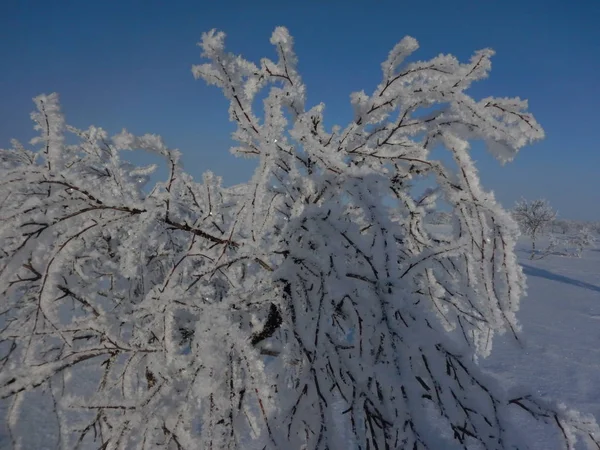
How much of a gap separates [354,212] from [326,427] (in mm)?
861

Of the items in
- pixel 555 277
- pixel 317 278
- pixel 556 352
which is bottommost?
pixel 317 278

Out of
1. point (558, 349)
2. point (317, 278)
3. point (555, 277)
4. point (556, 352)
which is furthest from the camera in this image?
point (555, 277)

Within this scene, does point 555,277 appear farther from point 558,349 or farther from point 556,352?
point 556,352

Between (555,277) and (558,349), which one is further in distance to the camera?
(555,277)

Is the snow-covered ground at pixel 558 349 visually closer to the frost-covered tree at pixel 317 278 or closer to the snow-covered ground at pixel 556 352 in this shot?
the snow-covered ground at pixel 556 352

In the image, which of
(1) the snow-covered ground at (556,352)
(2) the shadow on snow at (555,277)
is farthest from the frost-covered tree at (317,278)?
(2) the shadow on snow at (555,277)

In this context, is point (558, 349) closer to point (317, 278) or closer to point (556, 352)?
point (556, 352)

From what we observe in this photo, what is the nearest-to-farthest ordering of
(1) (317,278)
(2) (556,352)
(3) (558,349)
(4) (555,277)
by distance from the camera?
(1) (317,278)
(2) (556,352)
(3) (558,349)
(4) (555,277)

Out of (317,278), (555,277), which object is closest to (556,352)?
(317,278)

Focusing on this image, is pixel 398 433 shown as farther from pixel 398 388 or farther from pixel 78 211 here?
pixel 78 211

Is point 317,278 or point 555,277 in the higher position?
point 555,277

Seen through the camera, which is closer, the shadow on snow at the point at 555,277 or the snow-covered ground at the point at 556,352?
the snow-covered ground at the point at 556,352

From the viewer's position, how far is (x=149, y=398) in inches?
44.6

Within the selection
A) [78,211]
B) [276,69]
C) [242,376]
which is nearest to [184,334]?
[242,376]
